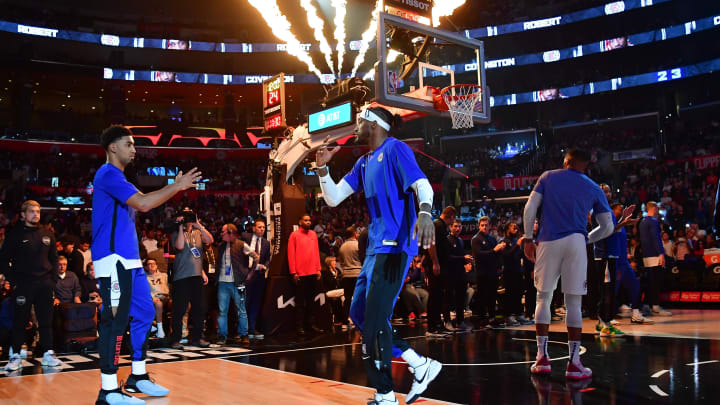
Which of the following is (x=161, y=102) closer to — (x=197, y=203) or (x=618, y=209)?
(x=197, y=203)

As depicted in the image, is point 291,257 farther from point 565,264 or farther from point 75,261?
point 565,264

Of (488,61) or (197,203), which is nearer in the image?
(197,203)

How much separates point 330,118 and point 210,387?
236 inches

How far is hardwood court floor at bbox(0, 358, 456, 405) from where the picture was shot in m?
4.35

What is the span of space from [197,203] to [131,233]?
26.9 meters

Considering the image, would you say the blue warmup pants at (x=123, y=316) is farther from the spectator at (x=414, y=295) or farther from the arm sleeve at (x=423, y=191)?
the spectator at (x=414, y=295)

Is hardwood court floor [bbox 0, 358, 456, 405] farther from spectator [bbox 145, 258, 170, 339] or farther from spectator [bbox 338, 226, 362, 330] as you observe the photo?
spectator [bbox 338, 226, 362, 330]

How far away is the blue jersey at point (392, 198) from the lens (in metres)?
3.69

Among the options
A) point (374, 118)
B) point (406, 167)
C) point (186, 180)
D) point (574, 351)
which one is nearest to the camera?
point (406, 167)

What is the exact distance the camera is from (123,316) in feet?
13.9

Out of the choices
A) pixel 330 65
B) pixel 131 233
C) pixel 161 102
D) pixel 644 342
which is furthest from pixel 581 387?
pixel 161 102

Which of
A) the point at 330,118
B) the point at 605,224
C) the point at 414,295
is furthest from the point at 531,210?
the point at 414,295

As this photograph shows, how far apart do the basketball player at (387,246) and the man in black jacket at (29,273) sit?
201 inches

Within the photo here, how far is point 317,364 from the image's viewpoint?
6.27m
